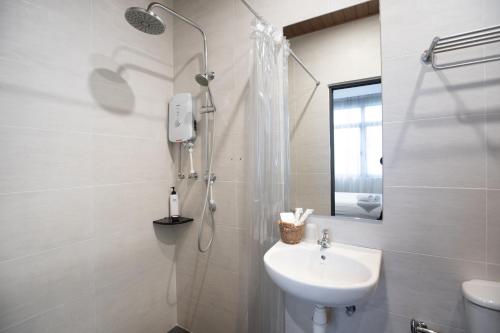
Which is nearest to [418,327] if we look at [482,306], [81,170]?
[482,306]

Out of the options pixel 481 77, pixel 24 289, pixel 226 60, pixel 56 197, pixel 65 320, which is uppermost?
pixel 226 60

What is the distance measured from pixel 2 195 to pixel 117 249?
631 mm

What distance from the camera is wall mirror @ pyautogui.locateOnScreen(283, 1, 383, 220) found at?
3.65ft

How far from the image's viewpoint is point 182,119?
62.4 inches

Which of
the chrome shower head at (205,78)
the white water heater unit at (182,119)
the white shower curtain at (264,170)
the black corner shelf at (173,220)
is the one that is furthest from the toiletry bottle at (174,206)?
the chrome shower head at (205,78)

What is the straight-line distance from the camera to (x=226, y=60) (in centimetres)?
152

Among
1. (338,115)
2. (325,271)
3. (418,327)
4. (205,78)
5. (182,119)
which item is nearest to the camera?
(418,327)

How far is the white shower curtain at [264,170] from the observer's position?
1229 mm

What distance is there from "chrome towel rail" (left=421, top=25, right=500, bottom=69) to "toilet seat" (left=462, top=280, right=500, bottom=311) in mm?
902

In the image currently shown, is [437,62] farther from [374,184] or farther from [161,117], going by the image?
[161,117]

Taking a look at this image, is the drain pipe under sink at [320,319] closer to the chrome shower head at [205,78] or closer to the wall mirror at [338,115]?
the wall mirror at [338,115]

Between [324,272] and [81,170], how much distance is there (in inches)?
55.5

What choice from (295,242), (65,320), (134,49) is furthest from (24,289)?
(134,49)

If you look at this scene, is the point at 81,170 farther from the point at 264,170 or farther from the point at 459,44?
the point at 459,44
